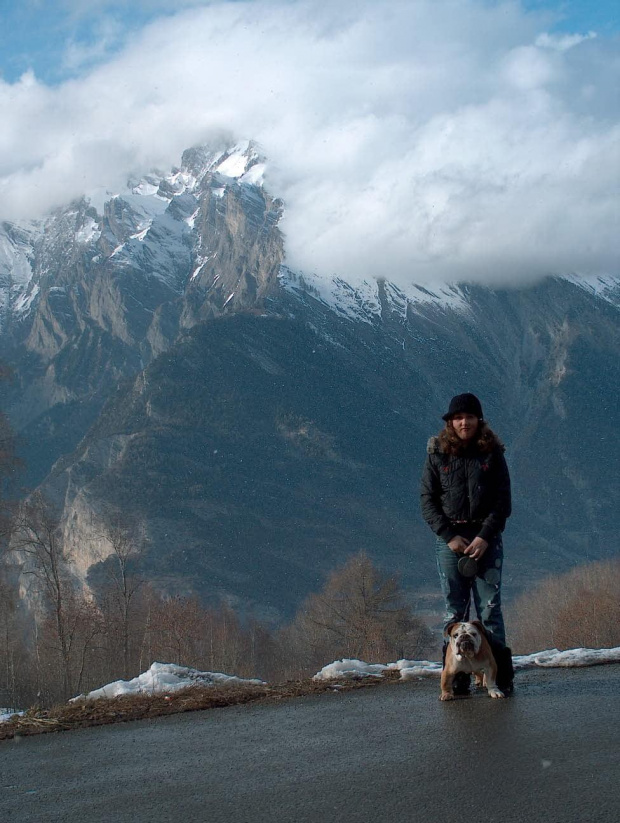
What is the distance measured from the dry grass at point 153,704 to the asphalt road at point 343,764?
330mm

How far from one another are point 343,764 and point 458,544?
10.5ft

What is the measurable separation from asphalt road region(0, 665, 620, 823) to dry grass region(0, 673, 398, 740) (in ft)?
1.08

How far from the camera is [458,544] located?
10398 millimetres

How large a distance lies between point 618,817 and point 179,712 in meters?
5.54

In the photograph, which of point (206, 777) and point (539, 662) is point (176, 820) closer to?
point (206, 777)

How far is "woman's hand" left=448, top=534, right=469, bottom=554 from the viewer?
34.1 feet

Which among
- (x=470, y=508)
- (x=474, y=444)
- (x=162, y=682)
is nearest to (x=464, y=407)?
(x=474, y=444)

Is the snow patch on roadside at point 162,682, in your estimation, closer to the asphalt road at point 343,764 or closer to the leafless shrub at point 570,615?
the asphalt road at point 343,764

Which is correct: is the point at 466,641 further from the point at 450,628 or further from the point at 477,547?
the point at 477,547

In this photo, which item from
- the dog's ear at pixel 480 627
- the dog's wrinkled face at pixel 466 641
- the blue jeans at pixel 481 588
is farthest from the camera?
the blue jeans at pixel 481 588

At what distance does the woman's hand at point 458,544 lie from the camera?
34.1ft

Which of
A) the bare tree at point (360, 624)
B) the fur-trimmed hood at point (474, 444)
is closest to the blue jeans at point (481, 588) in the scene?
the fur-trimmed hood at point (474, 444)

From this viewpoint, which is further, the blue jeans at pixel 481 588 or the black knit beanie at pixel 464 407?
the blue jeans at pixel 481 588

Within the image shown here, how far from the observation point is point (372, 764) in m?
7.78
